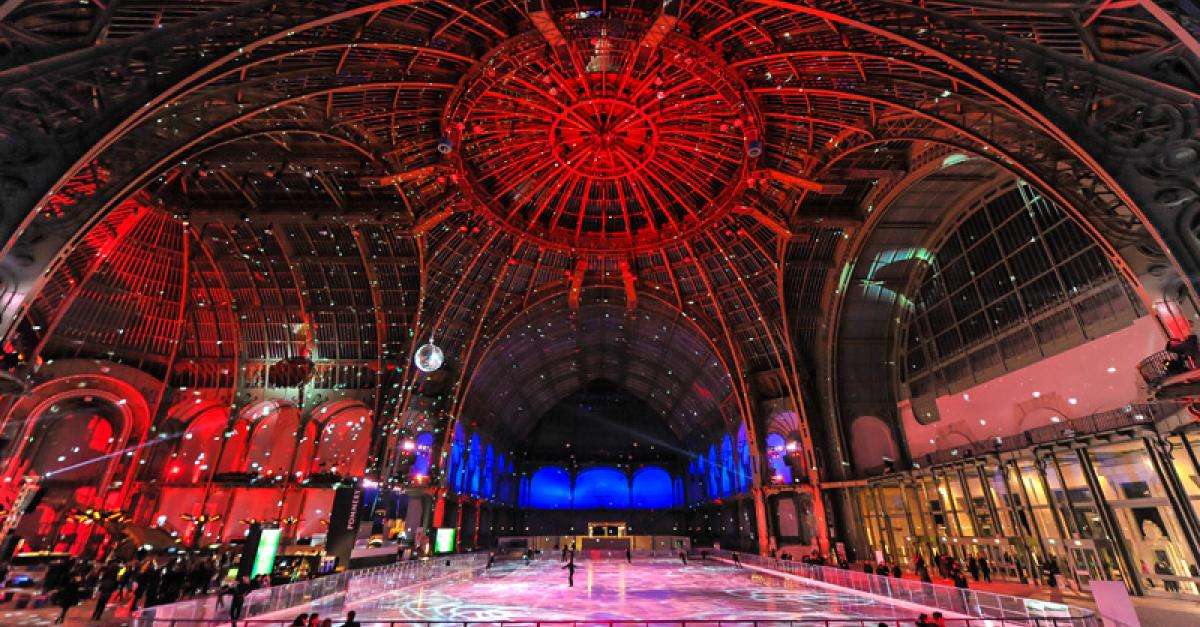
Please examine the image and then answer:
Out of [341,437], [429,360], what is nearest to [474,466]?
[341,437]

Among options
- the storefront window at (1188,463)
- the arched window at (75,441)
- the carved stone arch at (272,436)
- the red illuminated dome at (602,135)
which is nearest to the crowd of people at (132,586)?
the carved stone arch at (272,436)

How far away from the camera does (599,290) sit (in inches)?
1592

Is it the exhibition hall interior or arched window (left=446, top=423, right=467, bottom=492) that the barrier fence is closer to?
the exhibition hall interior

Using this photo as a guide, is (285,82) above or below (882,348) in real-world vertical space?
above

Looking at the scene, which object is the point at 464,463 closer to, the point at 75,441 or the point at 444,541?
the point at 444,541

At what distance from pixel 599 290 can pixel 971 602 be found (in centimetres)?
3084

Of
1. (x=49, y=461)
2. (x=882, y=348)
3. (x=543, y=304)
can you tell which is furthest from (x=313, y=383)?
(x=882, y=348)

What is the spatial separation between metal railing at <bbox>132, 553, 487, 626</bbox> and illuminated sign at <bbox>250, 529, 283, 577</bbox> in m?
4.23

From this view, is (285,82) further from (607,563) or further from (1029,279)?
(607,563)

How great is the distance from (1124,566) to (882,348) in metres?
18.0

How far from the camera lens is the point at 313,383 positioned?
3775 cm

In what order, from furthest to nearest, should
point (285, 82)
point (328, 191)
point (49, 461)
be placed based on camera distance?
point (49, 461)
point (328, 191)
point (285, 82)

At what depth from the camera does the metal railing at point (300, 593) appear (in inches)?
415

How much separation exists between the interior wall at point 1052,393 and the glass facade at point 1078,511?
228 centimetres
